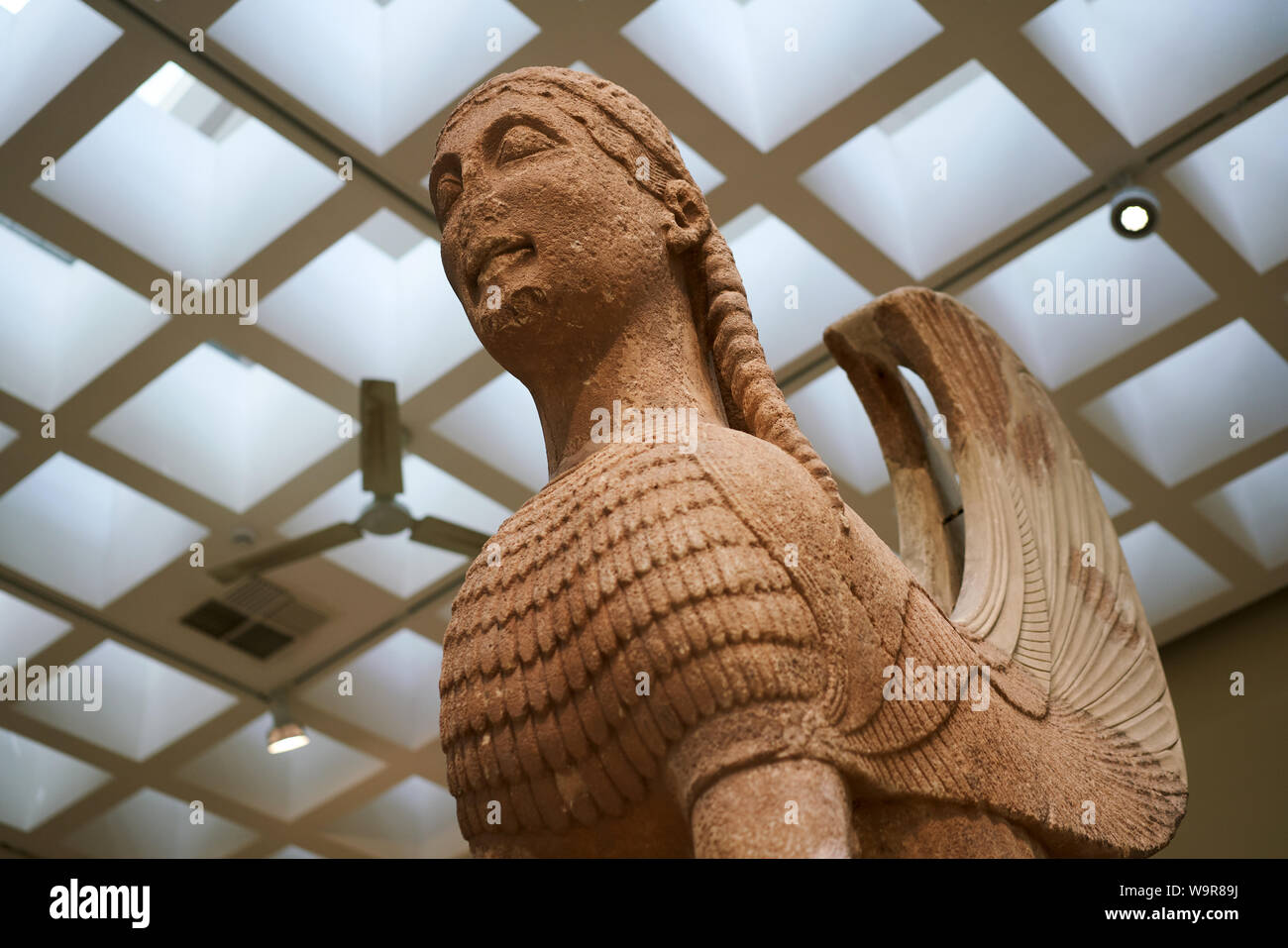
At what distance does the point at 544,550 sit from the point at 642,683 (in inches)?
15.2

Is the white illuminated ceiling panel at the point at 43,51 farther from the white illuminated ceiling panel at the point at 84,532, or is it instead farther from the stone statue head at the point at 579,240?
the stone statue head at the point at 579,240

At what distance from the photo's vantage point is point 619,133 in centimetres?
337

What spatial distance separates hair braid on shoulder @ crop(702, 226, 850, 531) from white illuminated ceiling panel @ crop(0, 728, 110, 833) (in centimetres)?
1073

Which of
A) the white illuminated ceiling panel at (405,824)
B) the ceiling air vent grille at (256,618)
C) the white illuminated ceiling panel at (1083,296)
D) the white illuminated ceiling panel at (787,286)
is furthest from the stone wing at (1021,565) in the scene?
the white illuminated ceiling panel at (405,824)

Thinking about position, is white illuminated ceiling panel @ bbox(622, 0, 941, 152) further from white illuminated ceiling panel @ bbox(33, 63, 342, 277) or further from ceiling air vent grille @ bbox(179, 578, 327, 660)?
ceiling air vent grille @ bbox(179, 578, 327, 660)

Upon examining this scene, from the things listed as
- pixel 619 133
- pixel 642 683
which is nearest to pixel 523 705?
pixel 642 683

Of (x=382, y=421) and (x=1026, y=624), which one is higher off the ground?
(x=382, y=421)

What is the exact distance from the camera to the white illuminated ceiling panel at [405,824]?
12.9 meters

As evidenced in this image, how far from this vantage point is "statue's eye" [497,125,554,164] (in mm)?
3256

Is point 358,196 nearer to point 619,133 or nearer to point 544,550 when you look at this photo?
point 619,133

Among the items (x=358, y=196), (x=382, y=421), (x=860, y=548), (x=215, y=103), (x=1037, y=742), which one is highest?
(x=215, y=103)

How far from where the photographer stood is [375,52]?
8344 mm

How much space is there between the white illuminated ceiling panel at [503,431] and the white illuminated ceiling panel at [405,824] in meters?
3.95

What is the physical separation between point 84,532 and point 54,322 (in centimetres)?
191
